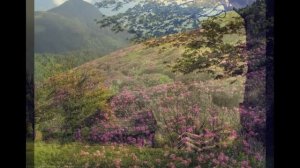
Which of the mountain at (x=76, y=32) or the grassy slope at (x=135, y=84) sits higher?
the mountain at (x=76, y=32)

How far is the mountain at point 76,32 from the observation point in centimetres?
228

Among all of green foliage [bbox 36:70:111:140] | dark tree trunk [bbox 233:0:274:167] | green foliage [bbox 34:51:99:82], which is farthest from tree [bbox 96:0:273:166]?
green foliage [bbox 36:70:111:140]

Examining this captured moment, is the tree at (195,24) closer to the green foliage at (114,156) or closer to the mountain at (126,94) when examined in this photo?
the mountain at (126,94)

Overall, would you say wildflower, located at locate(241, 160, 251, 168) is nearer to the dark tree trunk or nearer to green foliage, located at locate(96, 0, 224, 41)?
the dark tree trunk

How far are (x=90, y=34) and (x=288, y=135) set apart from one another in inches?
43.1

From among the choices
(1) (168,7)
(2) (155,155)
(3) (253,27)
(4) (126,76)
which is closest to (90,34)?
(4) (126,76)

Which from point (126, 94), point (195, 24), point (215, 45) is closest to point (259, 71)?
point (215, 45)

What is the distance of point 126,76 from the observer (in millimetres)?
2309

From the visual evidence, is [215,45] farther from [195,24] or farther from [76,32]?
[76,32]

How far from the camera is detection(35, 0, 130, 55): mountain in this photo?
7.47 feet

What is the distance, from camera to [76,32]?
2305 millimetres

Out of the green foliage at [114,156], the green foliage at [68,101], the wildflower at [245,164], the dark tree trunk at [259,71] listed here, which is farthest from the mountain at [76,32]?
the wildflower at [245,164]

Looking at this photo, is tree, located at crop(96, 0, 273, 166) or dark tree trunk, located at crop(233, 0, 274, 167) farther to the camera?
tree, located at crop(96, 0, 273, 166)

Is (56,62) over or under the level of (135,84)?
over
